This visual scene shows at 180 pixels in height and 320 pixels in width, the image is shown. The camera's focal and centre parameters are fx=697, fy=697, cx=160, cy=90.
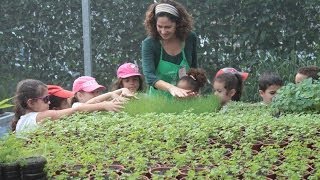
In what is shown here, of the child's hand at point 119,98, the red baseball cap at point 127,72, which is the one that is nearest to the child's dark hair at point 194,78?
the child's hand at point 119,98

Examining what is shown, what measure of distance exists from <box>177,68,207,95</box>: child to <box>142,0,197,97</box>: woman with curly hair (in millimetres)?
96

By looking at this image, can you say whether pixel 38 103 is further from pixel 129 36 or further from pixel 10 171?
pixel 129 36

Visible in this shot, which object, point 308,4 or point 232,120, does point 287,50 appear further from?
point 232,120

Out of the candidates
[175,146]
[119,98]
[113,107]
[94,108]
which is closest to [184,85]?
[119,98]

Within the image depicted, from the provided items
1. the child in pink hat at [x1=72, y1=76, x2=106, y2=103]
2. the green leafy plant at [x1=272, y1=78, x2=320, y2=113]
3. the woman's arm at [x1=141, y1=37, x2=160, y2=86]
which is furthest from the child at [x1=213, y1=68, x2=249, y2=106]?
the child in pink hat at [x1=72, y1=76, x2=106, y2=103]

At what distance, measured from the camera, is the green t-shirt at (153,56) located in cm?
538

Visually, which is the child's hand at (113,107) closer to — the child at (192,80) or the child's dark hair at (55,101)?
the child at (192,80)

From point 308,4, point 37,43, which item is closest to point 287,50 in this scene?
point 308,4

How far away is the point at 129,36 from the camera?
976cm

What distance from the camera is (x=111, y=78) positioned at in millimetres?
9773

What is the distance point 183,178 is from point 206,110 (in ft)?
6.85

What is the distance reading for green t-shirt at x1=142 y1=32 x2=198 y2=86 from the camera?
5.38 metres

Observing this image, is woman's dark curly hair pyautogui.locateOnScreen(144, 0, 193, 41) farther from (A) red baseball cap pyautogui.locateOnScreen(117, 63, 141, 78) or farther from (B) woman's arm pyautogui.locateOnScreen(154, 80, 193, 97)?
(A) red baseball cap pyautogui.locateOnScreen(117, 63, 141, 78)

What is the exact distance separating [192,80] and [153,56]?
14.8 inches
